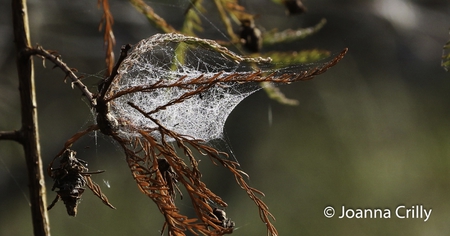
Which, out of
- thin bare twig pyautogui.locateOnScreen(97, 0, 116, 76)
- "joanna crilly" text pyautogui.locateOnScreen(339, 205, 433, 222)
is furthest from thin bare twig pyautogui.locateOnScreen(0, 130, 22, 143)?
"joanna crilly" text pyautogui.locateOnScreen(339, 205, 433, 222)

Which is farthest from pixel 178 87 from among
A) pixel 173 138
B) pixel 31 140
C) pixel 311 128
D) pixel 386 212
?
pixel 311 128

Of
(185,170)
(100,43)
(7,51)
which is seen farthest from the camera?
(100,43)

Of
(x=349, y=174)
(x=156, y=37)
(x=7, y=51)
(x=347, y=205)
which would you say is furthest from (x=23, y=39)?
(x=349, y=174)

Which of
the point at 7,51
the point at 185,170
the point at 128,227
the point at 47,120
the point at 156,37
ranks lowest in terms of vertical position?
the point at 128,227

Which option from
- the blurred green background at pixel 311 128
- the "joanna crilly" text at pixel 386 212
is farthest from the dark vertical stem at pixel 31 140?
the "joanna crilly" text at pixel 386 212

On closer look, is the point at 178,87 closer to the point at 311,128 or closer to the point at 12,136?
the point at 12,136

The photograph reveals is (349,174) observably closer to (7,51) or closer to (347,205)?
(347,205)

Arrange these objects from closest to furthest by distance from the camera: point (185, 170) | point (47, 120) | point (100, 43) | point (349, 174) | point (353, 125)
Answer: point (185, 170)
point (100, 43)
point (47, 120)
point (349, 174)
point (353, 125)
